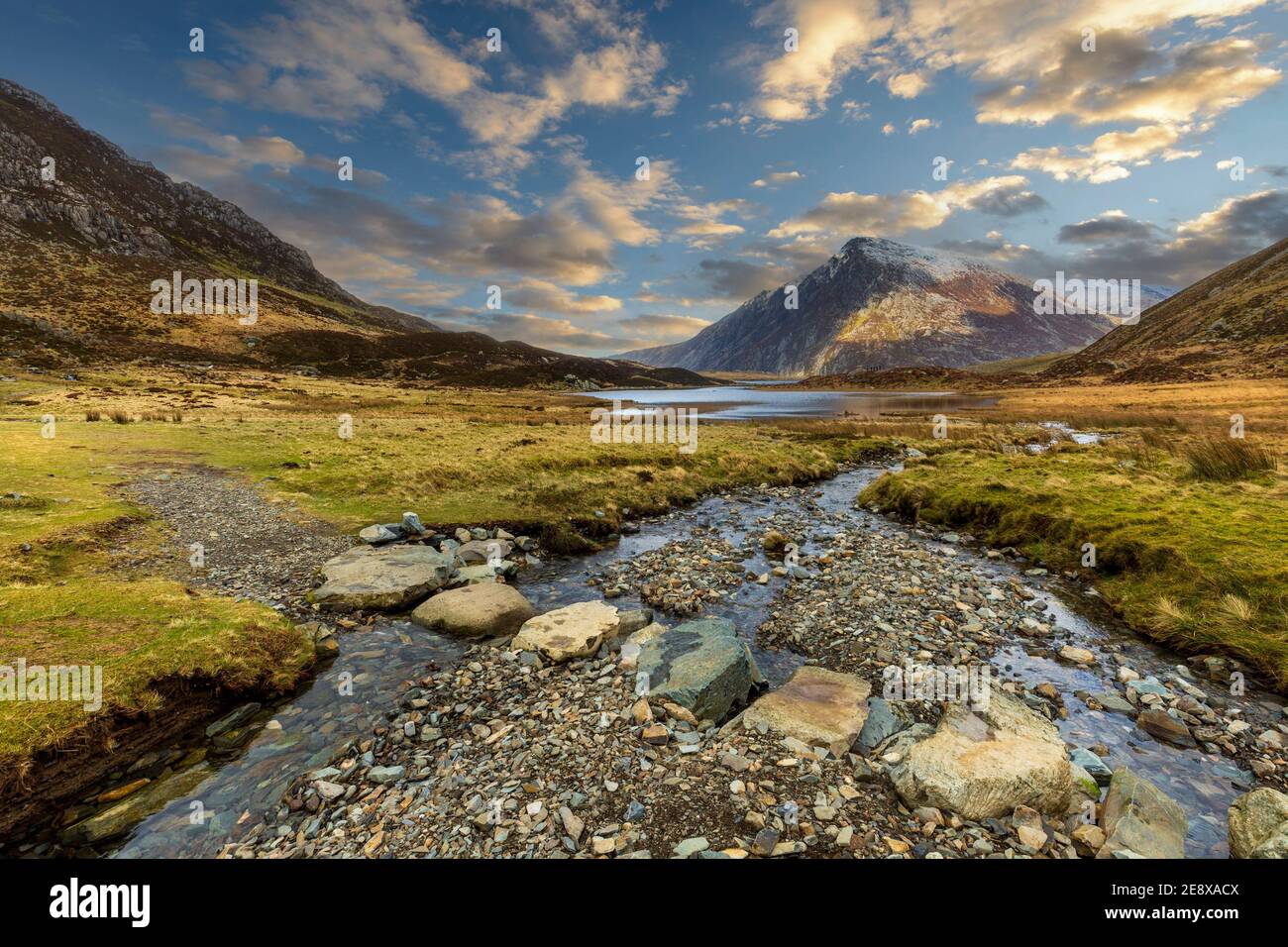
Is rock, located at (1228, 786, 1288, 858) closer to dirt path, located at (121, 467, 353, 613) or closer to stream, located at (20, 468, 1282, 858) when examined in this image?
stream, located at (20, 468, 1282, 858)

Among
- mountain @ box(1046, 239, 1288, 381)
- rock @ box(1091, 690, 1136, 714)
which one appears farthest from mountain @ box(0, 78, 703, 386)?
mountain @ box(1046, 239, 1288, 381)

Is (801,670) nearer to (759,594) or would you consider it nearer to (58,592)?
(759,594)

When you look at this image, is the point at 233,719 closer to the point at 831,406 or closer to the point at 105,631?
the point at 105,631

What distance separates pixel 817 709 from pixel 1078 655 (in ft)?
22.7

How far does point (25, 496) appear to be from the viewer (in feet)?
Result: 60.9

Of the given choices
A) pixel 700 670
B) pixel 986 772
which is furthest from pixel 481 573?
pixel 986 772

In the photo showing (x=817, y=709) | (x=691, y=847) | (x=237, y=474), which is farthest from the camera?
(x=237, y=474)

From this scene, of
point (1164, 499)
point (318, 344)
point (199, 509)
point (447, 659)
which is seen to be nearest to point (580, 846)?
point (447, 659)

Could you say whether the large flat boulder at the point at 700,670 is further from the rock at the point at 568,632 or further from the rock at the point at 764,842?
the rock at the point at 764,842

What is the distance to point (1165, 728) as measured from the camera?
27.8 feet

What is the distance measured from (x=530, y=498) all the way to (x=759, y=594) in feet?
43.0

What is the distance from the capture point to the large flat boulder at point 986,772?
6.60 meters

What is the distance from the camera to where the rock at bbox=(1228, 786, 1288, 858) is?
576cm

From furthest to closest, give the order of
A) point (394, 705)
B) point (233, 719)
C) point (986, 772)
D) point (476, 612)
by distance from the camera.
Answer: point (476, 612)
point (394, 705)
point (233, 719)
point (986, 772)
